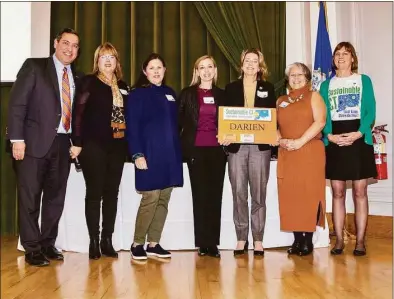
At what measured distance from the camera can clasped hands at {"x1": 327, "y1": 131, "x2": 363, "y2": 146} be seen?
298 centimetres

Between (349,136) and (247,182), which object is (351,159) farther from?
(247,182)

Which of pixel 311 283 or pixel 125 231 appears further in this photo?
pixel 125 231

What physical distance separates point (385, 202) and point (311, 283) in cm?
207

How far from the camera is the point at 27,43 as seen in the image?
435cm

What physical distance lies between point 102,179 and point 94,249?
1.62 feet

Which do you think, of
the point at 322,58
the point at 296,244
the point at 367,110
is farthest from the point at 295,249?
the point at 322,58

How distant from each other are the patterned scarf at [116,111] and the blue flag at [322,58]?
2037 mm

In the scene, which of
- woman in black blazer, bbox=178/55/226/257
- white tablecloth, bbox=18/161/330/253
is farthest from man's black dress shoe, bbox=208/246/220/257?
white tablecloth, bbox=18/161/330/253

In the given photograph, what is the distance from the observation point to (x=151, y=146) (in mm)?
2891

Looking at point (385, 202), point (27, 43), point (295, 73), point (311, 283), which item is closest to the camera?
point (311, 283)

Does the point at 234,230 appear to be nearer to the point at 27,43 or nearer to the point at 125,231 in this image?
the point at 125,231

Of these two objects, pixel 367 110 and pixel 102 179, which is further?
pixel 367 110

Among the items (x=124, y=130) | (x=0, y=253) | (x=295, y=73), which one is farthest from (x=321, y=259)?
(x=0, y=253)

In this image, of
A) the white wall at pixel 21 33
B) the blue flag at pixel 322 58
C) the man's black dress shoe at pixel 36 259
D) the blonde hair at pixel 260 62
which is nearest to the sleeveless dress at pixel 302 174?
the blonde hair at pixel 260 62
